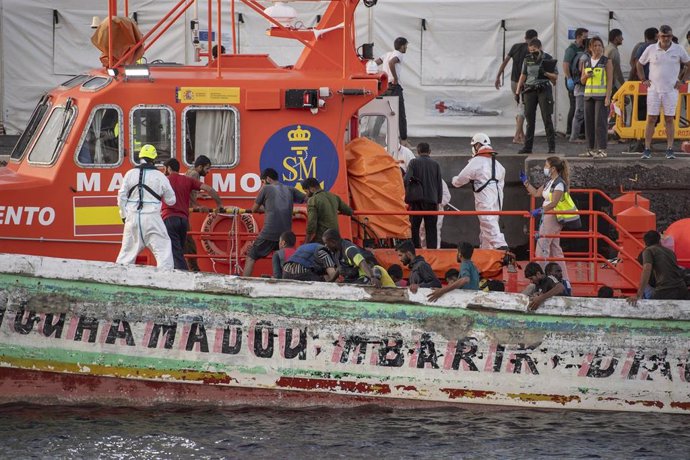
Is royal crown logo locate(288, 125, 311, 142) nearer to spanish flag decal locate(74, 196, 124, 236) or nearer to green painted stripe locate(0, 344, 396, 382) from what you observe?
spanish flag decal locate(74, 196, 124, 236)

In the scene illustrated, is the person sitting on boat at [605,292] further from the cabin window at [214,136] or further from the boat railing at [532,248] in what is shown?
the cabin window at [214,136]

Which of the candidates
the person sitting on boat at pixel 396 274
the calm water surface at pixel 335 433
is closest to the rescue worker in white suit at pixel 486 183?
the person sitting on boat at pixel 396 274

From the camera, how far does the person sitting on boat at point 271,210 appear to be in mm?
13445

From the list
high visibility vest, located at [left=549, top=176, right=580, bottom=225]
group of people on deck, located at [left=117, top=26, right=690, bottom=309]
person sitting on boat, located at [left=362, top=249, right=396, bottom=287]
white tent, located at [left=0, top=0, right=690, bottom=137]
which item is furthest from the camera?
white tent, located at [left=0, top=0, right=690, bottom=137]

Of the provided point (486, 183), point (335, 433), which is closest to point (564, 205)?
point (486, 183)

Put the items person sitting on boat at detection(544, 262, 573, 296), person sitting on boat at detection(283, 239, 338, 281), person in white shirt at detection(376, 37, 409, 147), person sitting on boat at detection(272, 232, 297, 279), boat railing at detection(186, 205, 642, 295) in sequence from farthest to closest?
person in white shirt at detection(376, 37, 409, 147)
boat railing at detection(186, 205, 642, 295)
person sitting on boat at detection(544, 262, 573, 296)
person sitting on boat at detection(272, 232, 297, 279)
person sitting on boat at detection(283, 239, 338, 281)

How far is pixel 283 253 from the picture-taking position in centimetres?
1345

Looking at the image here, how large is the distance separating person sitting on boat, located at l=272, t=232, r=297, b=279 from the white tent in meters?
9.47

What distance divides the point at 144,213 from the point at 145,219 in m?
0.06

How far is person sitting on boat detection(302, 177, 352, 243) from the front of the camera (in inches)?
533

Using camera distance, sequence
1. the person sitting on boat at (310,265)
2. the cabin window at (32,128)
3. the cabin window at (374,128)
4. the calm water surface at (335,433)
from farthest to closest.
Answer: the cabin window at (374,128), the cabin window at (32,128), the person sitting on boat at (310,265), the calm water surface at (335,433)

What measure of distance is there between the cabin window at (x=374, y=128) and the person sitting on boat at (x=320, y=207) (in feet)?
9.41

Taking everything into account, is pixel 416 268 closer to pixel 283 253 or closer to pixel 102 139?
pixel 283 253

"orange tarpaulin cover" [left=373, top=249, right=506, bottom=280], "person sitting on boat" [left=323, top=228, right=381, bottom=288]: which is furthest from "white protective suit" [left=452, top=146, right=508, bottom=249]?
"person sitting on boat" [left=323, top=228, right=381, bottom=288]
